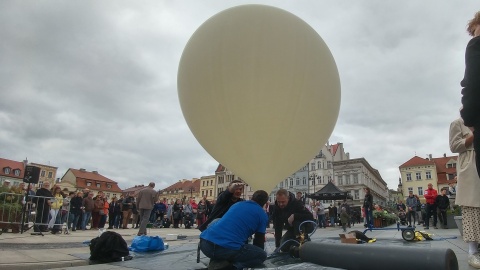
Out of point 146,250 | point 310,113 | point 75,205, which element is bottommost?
point 146,250

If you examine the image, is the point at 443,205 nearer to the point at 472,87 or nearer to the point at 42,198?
the point at 472,87

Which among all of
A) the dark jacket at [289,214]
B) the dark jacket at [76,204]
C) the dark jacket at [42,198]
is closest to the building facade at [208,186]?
the dark jacket at [76,204]

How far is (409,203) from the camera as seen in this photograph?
15.2 metres

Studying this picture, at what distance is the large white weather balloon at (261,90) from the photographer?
4434 millimetres

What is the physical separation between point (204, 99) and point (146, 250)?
331 centimetres

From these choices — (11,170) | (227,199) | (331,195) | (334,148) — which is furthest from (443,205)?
(11,170)

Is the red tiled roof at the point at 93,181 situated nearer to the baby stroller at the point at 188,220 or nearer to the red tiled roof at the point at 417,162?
the baby stroller at the point at 188,220

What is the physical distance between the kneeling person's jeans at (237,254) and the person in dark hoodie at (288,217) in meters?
1.90

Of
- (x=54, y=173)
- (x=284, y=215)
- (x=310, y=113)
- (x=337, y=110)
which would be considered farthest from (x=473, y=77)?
(x=54, y=173)

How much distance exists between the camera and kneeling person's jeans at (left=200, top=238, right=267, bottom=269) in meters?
3.74

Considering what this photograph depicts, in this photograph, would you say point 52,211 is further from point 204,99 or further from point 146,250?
point 204,99

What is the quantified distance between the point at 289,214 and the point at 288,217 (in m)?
0.06

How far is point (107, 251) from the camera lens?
16.3ft

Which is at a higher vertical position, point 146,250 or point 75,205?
point 75,205
